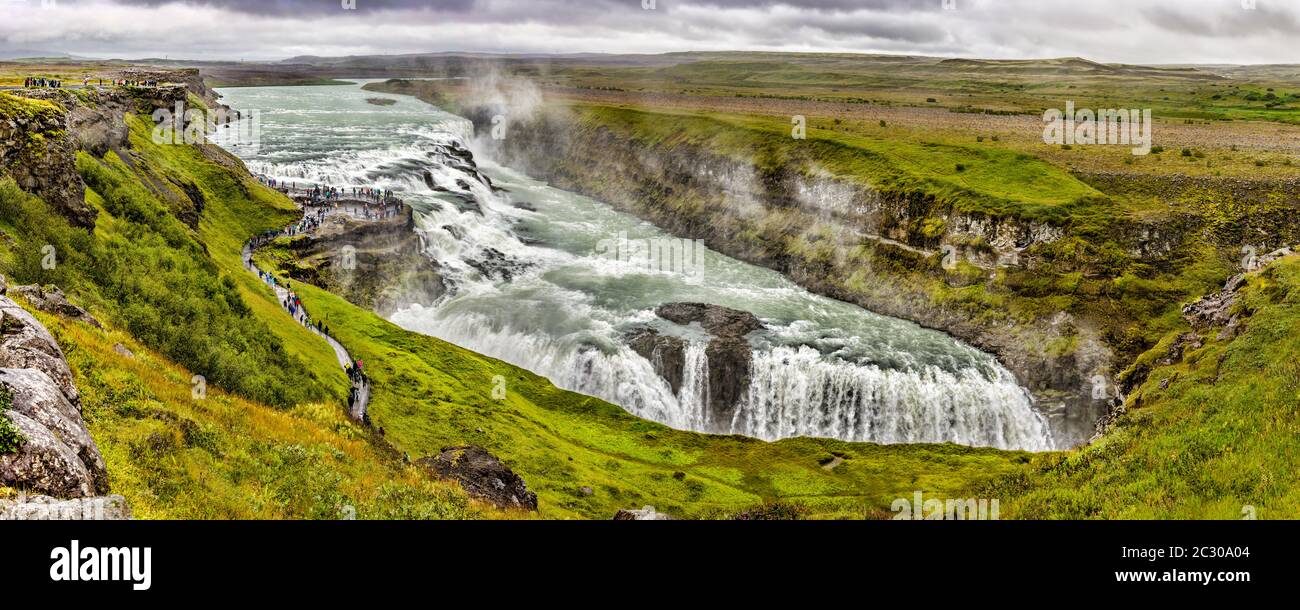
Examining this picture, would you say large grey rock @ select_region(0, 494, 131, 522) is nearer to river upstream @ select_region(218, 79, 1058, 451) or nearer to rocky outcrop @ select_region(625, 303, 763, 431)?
river upstream @ select_region(218, 79, 1058, 451)

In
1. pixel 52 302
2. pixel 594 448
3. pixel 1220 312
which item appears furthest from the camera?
pixel 594 448

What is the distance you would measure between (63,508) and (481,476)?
1798cm

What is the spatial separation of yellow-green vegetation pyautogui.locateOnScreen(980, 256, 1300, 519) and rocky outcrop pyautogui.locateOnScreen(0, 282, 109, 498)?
21.6 meters

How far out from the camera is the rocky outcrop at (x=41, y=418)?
12.0 metres

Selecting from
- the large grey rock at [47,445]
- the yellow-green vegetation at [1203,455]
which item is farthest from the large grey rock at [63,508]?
the yellow-green vegetation at [1203,455]

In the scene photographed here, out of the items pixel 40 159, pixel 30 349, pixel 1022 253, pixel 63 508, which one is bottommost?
pixel 63 508

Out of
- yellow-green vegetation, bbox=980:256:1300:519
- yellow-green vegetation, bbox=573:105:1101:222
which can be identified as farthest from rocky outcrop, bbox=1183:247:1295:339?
yellow-green vegetation, bbox=573:105:1101:222

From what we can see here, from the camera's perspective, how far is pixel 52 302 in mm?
23219

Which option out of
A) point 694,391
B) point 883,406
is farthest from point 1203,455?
point 694,391

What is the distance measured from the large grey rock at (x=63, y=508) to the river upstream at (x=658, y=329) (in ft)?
150

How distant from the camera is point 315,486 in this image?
A: 61.7 ft

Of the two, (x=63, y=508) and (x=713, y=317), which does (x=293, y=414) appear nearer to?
(x=63, y=508)

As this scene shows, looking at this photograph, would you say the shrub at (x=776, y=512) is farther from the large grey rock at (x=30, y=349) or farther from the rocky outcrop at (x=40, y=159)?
the rocky outcrop at (x=40, y=159)
